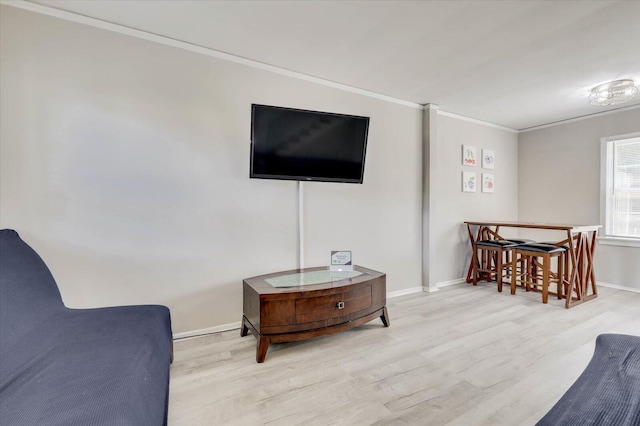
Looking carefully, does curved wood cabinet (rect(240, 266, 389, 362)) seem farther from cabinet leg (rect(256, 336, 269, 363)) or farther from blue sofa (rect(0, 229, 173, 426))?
blue sofa (rect(0, 229, 173, 426))

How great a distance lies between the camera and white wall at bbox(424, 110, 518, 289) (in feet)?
12.4

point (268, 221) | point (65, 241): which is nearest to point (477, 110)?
point (268, 221)

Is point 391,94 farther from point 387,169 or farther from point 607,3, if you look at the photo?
point 607,3

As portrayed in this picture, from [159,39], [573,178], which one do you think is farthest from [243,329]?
[573,178]

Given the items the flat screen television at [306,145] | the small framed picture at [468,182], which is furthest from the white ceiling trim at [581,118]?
the flat screen television at [306,145]

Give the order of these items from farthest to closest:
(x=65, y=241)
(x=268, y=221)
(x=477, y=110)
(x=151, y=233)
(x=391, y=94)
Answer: (x=477, y=110) < (x=391, y=94) < (x=268, y=221) < (x=151, y=233) < (x=65, y=241)

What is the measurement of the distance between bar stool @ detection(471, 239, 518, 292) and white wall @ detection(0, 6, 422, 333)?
7.55 feet

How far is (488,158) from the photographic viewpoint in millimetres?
4484

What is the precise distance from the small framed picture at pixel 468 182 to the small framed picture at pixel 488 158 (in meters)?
0.32

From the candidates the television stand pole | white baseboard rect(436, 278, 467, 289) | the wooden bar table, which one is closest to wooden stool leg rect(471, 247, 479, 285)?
white baseboard rect(436, 278, 467, 289)

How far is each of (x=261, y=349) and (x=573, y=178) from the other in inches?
196

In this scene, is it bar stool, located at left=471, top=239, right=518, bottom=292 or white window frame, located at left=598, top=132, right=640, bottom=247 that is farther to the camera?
white window frame, located at left=598, top=132, right=640, bottom=247

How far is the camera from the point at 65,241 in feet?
6.59

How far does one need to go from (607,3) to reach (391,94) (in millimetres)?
1831
